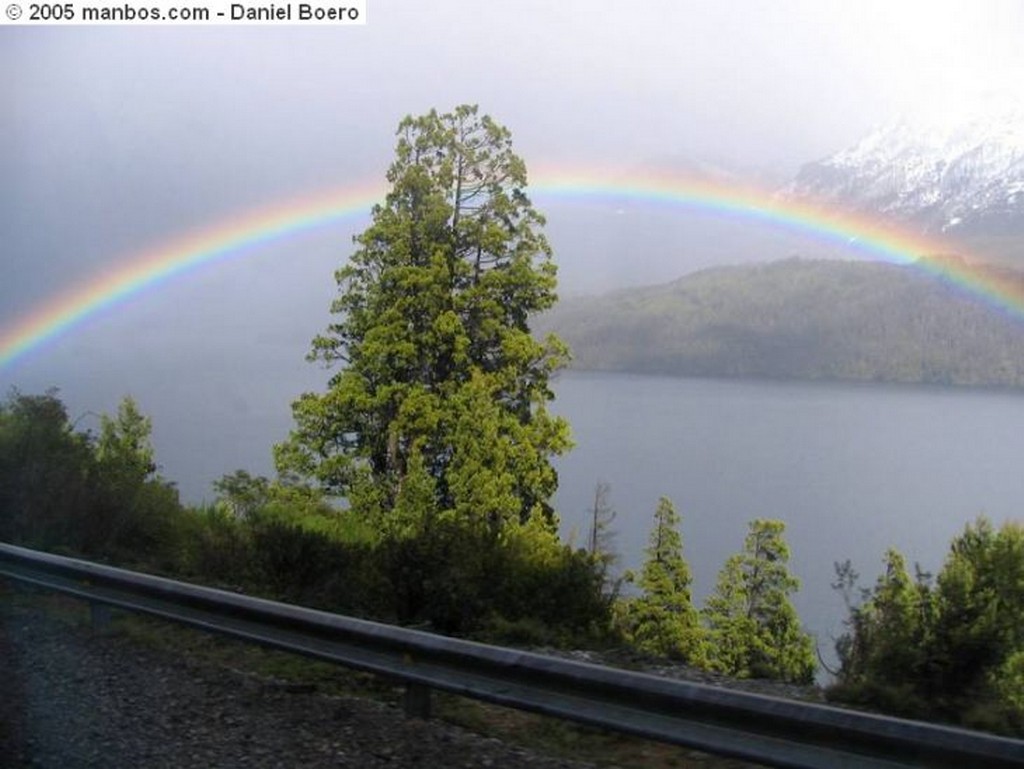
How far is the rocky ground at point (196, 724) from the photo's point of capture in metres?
4.45

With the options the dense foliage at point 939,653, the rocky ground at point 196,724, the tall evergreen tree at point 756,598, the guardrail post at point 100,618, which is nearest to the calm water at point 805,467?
the tall evergreen tree at point 756,598

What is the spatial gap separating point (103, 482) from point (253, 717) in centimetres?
593

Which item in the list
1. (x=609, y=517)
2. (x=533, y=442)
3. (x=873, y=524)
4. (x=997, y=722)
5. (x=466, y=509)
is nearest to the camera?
(x=997, y=722)

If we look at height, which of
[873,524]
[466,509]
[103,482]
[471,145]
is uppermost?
[471,145]

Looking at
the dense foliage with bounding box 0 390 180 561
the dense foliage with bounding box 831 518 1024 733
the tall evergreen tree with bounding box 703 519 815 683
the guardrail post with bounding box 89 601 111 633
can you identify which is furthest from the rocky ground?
the tall evergreen tree with bounding box 703 519 815 683

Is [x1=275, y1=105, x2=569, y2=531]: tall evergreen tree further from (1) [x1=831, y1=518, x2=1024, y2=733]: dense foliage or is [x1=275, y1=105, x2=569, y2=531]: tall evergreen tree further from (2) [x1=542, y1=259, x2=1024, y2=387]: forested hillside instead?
(2) [x1=542, y1=259, x2=1024, y2=387]: forested hillside

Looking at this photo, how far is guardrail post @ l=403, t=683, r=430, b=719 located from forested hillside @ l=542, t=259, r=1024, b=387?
69.2 m

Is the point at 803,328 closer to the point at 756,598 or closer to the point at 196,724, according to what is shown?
the point at 756,598

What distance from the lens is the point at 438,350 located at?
24922 mm

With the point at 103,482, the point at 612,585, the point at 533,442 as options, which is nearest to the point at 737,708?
the point at 612,585

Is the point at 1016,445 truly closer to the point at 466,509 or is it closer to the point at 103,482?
the point at 466,509

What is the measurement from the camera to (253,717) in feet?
16.6

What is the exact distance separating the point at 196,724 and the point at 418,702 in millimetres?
1069

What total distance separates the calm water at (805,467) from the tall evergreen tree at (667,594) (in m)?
2.33
